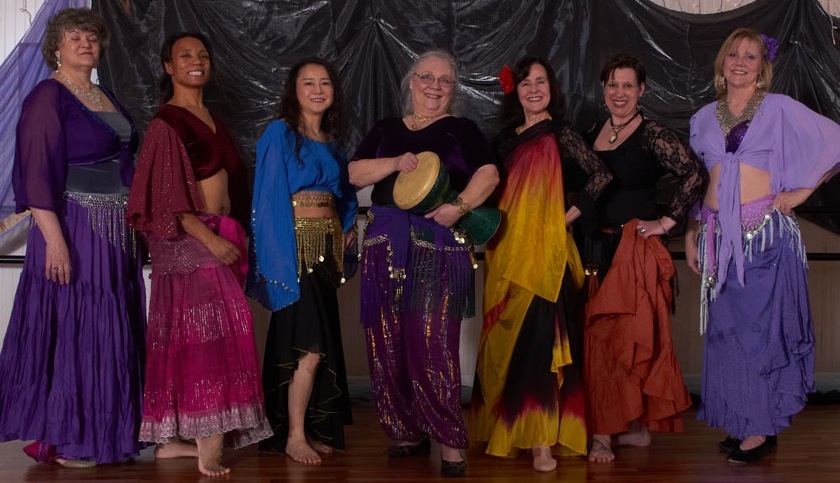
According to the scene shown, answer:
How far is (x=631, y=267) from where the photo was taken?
3.90 m

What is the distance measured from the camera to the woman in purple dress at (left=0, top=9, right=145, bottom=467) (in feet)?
12.0

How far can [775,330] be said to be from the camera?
3.86 meters

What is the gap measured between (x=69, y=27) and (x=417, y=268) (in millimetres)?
1550

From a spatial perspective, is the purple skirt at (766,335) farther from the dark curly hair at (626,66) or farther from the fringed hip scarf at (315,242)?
the fringed hip scarf at (315,242)

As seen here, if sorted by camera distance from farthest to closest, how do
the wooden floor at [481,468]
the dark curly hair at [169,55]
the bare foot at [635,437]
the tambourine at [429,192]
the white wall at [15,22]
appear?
the white wall at [15,22] → the bare foot at [635,437] → the dark curly hair at [169,55] → the wooden floor at [481,468] → the tambourine at [429,192]

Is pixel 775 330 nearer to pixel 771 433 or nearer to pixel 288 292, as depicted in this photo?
pixel 771 433

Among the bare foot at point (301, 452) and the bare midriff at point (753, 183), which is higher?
the bare midriff at point (753, 183)

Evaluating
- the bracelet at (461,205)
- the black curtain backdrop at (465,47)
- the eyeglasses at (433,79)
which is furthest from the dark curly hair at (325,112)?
the black curtain backdrop at (465,47)

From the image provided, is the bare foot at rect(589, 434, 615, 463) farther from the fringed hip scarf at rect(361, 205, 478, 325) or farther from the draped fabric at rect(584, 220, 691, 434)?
the fringed hip scarf at rect(361, 205, 478, 325)

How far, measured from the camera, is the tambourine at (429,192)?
11.4 ft

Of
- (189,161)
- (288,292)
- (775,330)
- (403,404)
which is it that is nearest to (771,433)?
(775,330)

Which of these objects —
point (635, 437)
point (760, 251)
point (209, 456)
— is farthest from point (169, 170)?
point (760, 251)

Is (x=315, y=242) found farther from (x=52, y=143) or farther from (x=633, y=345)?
(x=633, y=345)

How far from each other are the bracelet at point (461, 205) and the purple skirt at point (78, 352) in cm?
125
